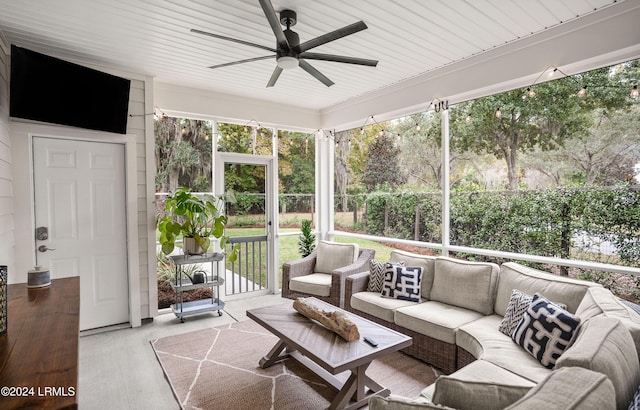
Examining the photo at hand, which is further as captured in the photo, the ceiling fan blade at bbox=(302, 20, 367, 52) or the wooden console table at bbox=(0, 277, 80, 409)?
the ceiling fan blade at bbox=(302, 20, 367, 52)

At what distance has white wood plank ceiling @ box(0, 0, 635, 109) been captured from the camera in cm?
258

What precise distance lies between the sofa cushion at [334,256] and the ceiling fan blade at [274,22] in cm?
265

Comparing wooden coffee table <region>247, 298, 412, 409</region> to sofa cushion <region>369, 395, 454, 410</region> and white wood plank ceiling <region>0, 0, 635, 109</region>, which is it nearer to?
sofa cushion <region>369, 395, 454, 410</region>

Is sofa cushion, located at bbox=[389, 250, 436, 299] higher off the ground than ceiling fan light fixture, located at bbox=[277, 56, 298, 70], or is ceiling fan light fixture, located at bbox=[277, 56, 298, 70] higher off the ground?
ceiling fan light fixture, located at bbox=[277, 56, 298, 70]

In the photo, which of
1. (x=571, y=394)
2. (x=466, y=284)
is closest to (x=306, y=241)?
(x=466, y=284)

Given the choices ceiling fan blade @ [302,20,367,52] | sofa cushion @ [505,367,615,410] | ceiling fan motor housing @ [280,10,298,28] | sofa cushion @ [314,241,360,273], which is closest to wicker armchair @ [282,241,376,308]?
sofa cushion @ [314,241,360,273]

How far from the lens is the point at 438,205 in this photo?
13.9 ft

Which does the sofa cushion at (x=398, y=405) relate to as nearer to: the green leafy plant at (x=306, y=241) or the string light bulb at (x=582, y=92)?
the string light bulb at (x=582, y=92)

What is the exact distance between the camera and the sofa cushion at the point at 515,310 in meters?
2.48

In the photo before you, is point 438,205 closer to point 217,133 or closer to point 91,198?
point 217,133

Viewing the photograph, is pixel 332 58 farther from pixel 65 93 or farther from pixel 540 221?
pixel 65 93

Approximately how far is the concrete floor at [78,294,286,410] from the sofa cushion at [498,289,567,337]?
2414mm

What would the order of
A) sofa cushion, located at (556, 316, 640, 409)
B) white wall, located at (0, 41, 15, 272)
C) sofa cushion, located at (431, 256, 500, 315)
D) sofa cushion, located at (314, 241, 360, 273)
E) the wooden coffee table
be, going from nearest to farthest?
sofa cushion, located at (556, 316, 640, 409), the wooden coffee table, white wall, located at (0, 41, 15, 272), sofa cushion, located at (431, 256, 500, 315), sofa cushion, located at (314, 241, 360, 273)

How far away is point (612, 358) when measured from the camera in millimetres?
1322
